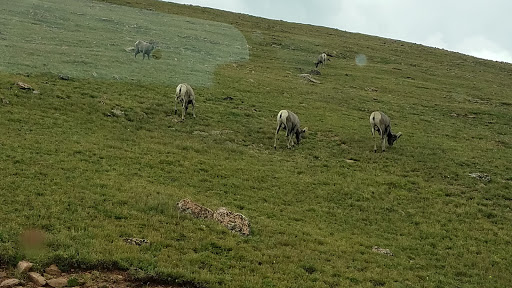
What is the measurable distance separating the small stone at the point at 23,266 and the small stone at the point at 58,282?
2.24ft

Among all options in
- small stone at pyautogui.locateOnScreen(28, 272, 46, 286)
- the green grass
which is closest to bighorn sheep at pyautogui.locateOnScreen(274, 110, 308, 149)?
the green grass

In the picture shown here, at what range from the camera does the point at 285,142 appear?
2895 centimetres

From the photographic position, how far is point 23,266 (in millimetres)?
10305

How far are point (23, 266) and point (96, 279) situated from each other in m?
1.68

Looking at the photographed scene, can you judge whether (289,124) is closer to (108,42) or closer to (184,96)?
(184,96)

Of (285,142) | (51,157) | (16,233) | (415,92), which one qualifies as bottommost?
(16,233)

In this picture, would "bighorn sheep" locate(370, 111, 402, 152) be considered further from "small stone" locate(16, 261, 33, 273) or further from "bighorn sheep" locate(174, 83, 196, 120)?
"small stone" locate(16, 261, 33, 273)

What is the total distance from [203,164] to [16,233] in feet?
37.3

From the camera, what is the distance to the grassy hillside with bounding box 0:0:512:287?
12672 millimetres

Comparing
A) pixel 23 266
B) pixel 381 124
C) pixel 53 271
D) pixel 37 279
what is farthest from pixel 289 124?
pixel 37 279

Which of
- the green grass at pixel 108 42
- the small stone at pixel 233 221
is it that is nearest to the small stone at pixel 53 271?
the small stone at pixel 233 221

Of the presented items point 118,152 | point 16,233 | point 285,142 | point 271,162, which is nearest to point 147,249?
point 16,233

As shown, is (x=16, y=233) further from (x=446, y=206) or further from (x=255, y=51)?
(x=255, y=51)

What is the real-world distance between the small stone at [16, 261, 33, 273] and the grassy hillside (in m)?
0.33
